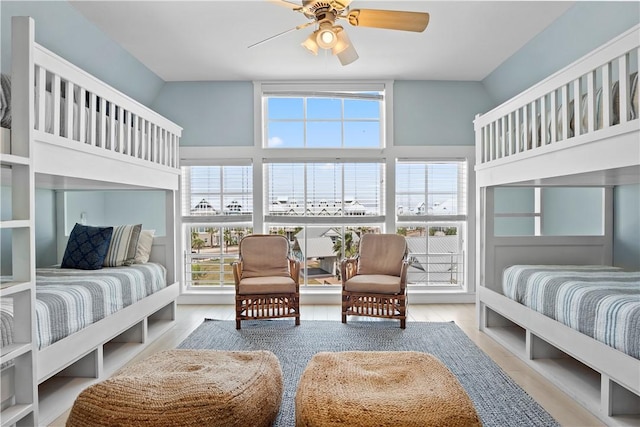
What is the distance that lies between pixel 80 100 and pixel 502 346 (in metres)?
3.61

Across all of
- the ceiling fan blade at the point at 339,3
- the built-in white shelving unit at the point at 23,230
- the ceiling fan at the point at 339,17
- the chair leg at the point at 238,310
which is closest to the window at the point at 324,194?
the chair leg at the point at 238,310

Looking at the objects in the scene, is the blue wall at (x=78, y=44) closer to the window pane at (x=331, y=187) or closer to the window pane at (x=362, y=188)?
the window pane at (x=331, y=187)

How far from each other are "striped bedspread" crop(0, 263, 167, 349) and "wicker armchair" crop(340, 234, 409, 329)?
6.07 feet

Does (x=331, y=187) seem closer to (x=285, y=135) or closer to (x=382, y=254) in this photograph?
(x=285, y=135)

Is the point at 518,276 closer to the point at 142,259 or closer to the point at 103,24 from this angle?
the point at 142,259

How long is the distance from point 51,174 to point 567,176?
310 cm

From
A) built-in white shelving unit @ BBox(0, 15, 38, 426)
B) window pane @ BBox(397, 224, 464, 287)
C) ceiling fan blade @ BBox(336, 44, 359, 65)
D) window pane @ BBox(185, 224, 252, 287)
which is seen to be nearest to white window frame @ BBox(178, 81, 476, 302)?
window pane @ BBox(397, 224, 464, 287)

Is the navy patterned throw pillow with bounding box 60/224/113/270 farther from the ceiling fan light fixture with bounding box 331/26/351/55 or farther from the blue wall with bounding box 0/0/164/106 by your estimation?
the ceiling fan light fixture with bounding box 331/26/351/55

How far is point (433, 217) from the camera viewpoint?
17.0 ft

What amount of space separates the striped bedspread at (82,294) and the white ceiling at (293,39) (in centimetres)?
209

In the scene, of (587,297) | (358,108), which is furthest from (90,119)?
(587,297)

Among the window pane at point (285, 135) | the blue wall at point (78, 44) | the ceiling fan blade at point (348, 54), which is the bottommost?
the window pane at point (285, 135)

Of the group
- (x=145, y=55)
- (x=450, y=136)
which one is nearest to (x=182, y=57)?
(x=145, y=55)

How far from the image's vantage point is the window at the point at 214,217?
518cm
